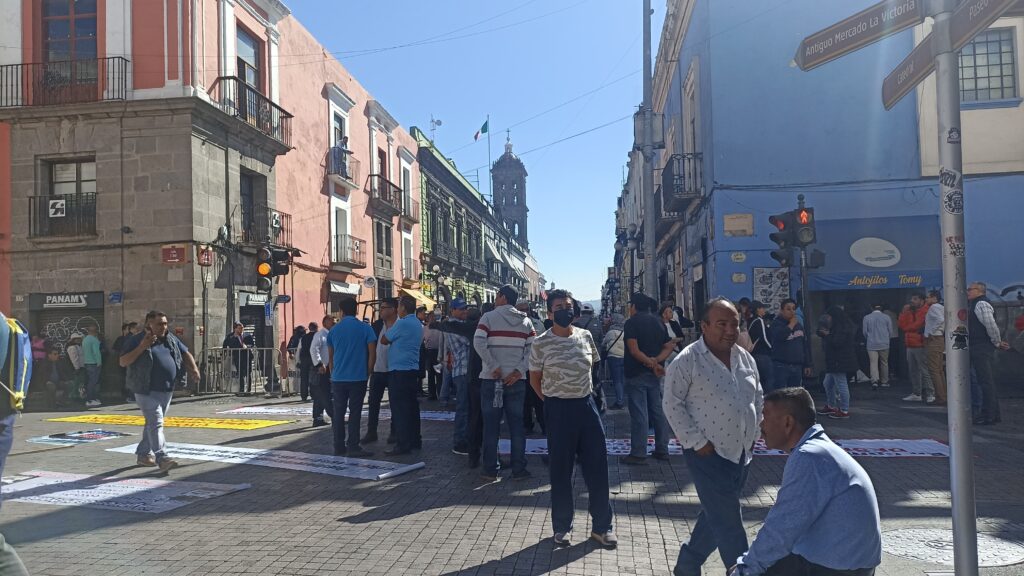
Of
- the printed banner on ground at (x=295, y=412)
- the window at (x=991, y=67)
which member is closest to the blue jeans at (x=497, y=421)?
the printed banner on ground at (x=295, y=412)

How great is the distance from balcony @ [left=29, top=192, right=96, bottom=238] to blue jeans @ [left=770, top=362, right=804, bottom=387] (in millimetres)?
15158

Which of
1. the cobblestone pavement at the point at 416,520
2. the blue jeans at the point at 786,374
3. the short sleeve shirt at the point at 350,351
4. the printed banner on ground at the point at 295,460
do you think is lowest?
the cobblestone pavement at the point at 416,520

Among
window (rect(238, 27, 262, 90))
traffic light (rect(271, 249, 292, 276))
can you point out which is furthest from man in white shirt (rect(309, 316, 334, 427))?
window (rect(238, 27, 262, 90))

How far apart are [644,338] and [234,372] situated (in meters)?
12.0

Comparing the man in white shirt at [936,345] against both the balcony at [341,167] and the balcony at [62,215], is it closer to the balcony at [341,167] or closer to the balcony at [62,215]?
the balcony at [62,215]

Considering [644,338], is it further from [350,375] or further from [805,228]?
[805,228]

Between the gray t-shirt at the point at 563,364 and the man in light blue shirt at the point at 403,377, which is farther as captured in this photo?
the man in light blue shirt at the point at 403,377

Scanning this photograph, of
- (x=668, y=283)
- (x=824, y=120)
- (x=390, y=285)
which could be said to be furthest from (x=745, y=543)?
(x=390, y=285)

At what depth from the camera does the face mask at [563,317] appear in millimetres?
5184

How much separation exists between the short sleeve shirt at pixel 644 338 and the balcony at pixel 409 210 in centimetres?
2693

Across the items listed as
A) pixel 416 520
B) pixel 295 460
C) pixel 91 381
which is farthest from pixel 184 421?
pixel 416 520

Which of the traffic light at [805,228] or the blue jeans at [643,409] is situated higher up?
the traffic light at [805,228]

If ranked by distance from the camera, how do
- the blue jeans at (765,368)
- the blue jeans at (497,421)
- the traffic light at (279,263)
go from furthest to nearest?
the traffic light at (279,263) → the blue jeans at (765,368) → the blue jeans at (497,421)

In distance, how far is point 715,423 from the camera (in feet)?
11.7
